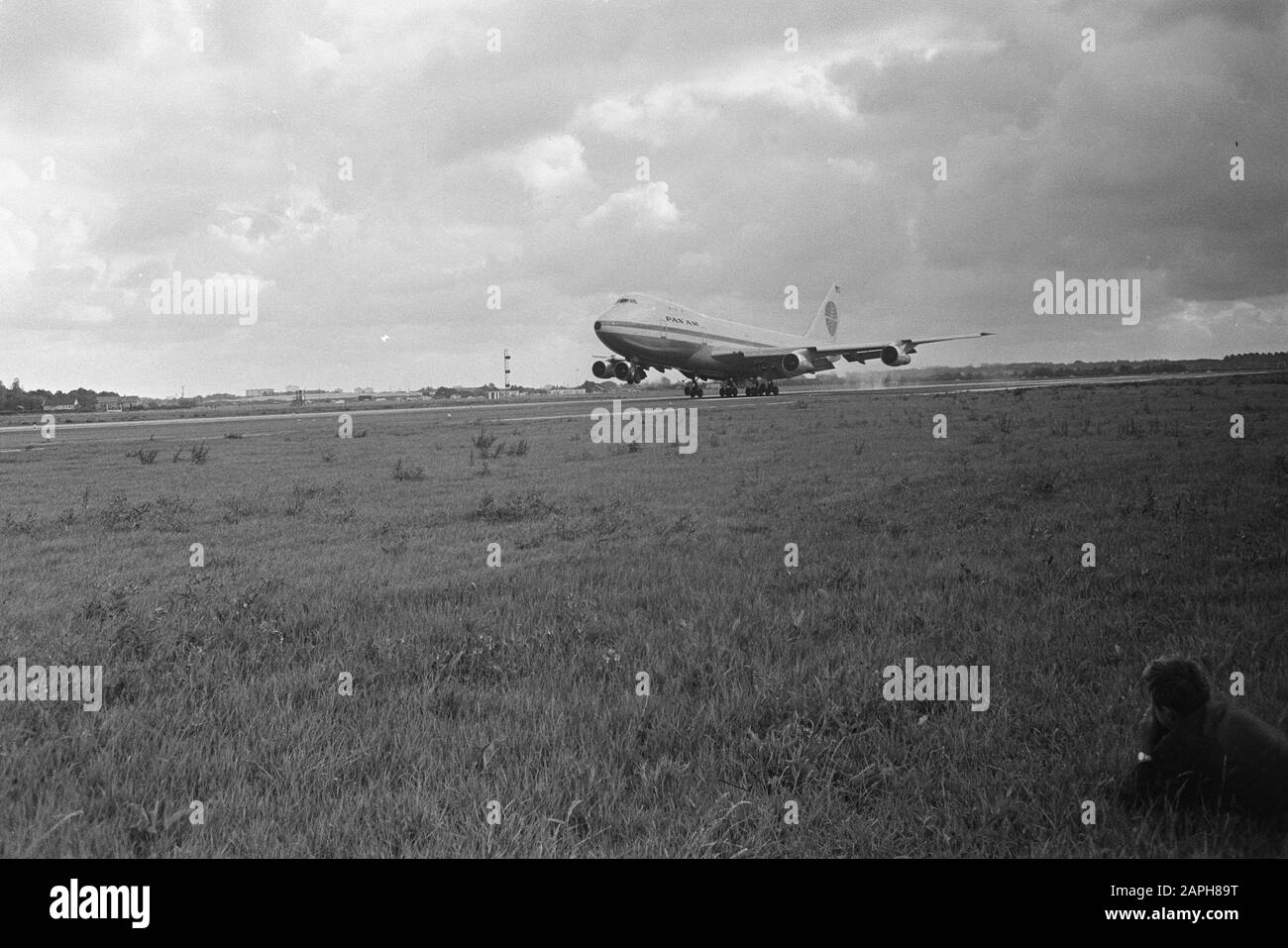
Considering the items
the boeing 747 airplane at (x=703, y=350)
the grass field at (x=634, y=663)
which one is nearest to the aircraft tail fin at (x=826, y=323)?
the boeing 747 airplane at (x=703, y=350)

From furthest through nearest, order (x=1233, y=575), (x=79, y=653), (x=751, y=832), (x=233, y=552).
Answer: (x=233, y=552)
(x=1233, y=575)
(x=79, y=653)
(x=751, y=832)

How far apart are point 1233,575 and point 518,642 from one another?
23.9ft

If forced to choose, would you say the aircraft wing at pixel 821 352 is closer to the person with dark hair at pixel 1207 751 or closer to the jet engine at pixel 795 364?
the jet engine at pixel 795 364

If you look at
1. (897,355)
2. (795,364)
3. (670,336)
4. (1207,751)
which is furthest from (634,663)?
(795,364)

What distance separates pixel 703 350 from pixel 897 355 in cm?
1439

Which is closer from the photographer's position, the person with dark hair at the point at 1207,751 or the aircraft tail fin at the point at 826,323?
the person with dark hair at the point at 1207,751

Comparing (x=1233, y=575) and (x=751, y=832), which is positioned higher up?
(x=1233, y=575)

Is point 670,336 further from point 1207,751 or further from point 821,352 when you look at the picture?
point 1207,751

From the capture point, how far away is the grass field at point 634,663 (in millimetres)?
3529

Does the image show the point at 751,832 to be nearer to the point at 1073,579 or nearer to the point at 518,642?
the point at 518,642

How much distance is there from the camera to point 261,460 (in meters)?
25.1

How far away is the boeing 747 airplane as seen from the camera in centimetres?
4688
